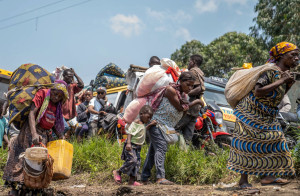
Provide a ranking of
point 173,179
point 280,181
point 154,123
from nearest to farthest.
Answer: point 280,181 → point 154,123 → point 173,179

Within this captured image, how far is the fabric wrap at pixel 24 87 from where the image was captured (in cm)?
528

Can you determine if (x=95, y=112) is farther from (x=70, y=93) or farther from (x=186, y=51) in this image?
(x=186, y=51)

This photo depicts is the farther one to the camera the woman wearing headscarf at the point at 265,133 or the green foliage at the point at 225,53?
the green foliage at the point at 225,53

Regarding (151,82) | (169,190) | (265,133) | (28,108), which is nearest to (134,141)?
(151,82)

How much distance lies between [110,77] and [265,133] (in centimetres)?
804

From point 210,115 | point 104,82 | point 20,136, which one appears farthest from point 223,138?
point 104,82

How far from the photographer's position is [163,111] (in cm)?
599

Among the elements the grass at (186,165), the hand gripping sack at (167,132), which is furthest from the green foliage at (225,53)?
the hand gripping sack at (167,132)

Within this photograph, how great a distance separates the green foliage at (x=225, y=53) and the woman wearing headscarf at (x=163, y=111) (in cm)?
1425

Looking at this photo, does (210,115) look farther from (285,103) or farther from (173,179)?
(285,103)

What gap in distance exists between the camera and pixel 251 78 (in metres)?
5.03

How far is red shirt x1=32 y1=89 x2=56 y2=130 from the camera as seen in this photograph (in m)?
5.32

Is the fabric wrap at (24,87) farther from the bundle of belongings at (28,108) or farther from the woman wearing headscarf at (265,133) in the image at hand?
the woman wearing headscarf at (265,133)

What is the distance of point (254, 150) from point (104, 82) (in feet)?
25.4
